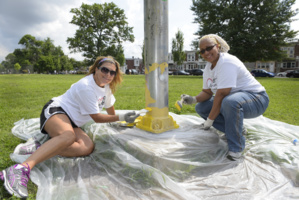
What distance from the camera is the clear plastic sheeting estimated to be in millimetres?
1590

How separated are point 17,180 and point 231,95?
2.14 meters

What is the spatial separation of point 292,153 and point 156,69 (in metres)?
1.73

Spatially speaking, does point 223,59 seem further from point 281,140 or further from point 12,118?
point 12,118

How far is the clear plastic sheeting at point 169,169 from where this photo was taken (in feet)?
5.22

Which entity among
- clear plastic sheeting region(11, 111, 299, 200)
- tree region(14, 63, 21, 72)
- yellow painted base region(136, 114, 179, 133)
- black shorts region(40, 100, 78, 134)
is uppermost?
tree region(14, 63, 21, 72)

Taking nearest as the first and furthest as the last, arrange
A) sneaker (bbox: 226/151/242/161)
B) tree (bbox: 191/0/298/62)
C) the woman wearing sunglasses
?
1. the woman wearing sunglasses
2. sneaker (bbox: 226/151/242/161)
3. tree (bbox: 191/0/298/62)

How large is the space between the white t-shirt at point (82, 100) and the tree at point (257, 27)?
906 inches

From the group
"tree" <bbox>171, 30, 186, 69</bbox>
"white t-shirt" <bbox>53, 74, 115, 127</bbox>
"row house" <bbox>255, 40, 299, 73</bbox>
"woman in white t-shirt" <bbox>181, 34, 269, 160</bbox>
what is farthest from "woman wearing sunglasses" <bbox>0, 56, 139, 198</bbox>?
"row house" <bbox>255, 40, 299, 73</bbox>

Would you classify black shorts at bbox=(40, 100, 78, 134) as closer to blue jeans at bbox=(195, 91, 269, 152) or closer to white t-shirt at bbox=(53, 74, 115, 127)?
white t-shirt at bbox=(53, 74, 115, 127)

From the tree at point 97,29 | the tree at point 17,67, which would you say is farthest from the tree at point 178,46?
the tree at point 17,67

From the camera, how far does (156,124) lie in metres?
2.43

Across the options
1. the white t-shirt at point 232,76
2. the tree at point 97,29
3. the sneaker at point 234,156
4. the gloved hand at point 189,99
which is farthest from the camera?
the tree at point 97,29

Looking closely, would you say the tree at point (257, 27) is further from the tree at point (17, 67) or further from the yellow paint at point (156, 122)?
the tree at point (17, 67)

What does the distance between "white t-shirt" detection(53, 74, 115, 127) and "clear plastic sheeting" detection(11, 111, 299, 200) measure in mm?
318
